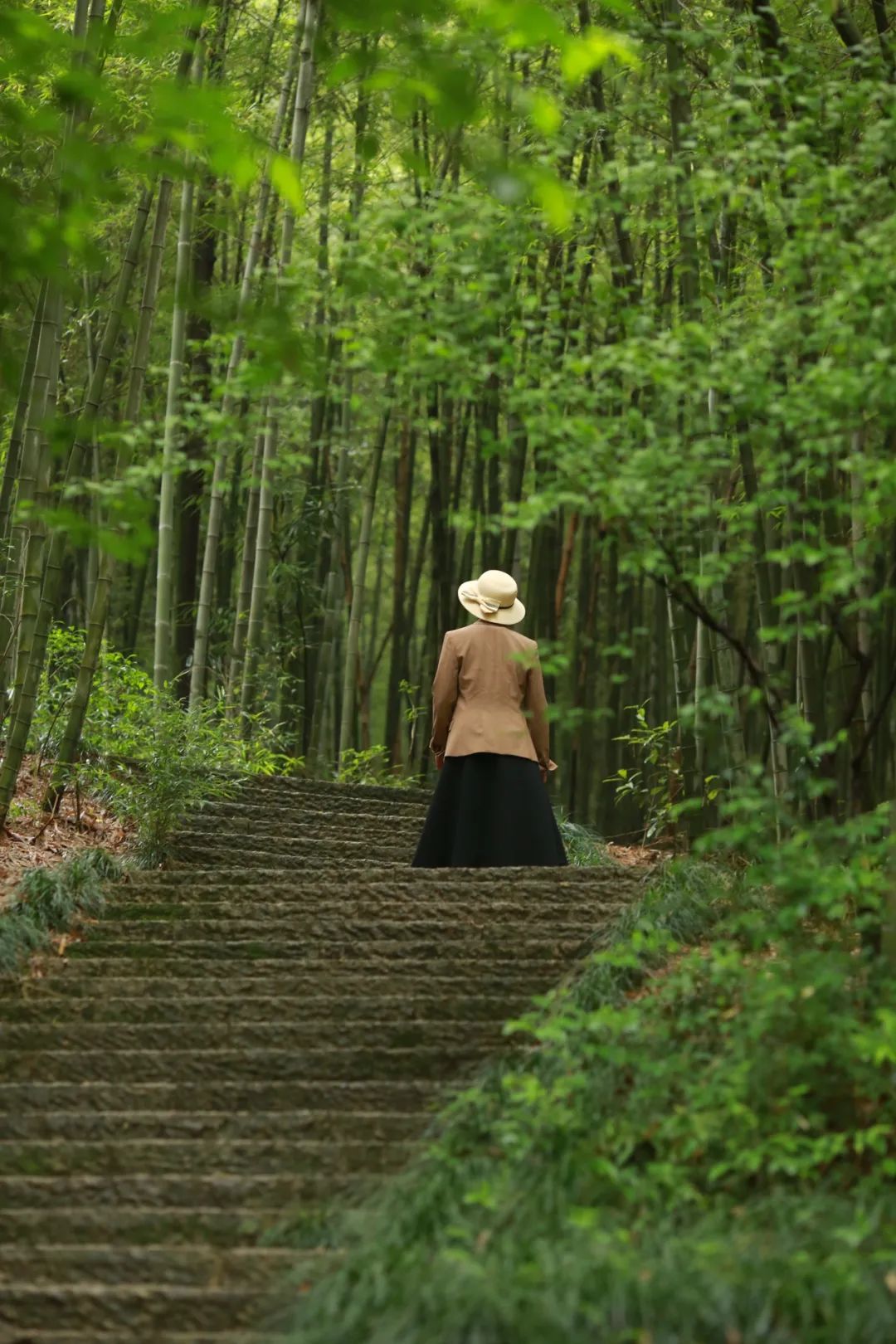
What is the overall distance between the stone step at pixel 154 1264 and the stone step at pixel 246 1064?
2.50ft

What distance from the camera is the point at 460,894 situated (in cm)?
547

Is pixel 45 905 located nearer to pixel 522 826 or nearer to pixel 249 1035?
pixel 249 1035

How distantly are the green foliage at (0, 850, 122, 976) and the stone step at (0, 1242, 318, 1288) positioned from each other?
4.88ft

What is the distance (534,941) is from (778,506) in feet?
6.63

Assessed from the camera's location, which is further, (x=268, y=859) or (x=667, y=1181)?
(x=268, y=859)

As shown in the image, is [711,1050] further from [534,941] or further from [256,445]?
[256,445]

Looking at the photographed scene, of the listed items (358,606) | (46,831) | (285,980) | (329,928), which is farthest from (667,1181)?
(358,606)

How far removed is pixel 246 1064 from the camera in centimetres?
430

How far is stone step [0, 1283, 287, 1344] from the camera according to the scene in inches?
129

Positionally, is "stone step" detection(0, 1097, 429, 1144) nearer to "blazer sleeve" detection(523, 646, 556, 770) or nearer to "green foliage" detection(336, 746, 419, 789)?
"blazer sleeve" detection(523, 646, 556, 770)

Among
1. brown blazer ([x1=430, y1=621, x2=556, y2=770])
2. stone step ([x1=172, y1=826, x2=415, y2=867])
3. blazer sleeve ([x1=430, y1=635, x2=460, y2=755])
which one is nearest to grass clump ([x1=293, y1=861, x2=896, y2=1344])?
brown blazer ([x1=430, y1=621, x2=556, y2=770])

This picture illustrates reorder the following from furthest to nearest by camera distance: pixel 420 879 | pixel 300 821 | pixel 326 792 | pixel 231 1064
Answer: pixel 326 792 < pixel 300 821 < pixel 420 879 < pixel 231 1064

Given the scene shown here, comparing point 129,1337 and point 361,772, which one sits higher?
point 361,772

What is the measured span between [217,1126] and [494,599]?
297 centimetres
